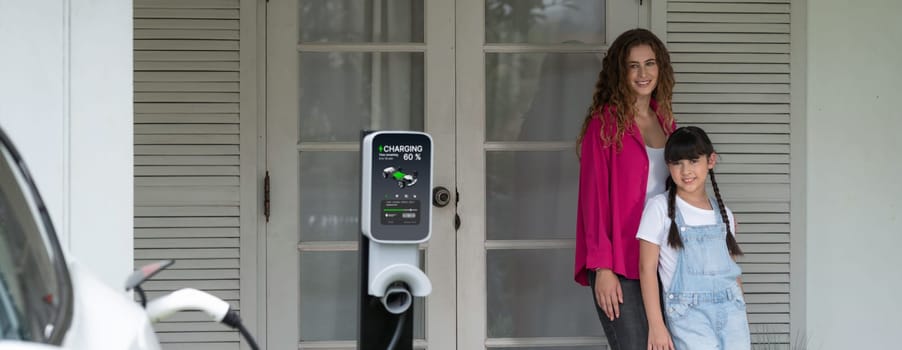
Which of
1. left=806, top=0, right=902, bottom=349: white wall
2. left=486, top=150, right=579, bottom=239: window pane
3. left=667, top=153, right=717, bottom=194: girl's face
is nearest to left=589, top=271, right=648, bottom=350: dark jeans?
left=667, top=153, right=717, bottom=194: girl's face

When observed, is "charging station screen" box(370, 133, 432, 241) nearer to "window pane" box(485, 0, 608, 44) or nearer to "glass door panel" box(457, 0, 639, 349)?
"glass door panel" box(457, 0, 639, 349)

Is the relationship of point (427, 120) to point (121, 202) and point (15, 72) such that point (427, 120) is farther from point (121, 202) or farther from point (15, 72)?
point (15, 72)

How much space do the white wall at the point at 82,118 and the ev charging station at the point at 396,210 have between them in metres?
0.57

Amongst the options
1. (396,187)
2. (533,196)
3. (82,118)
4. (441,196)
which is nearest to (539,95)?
(533,196)

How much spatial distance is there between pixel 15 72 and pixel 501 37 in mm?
2348

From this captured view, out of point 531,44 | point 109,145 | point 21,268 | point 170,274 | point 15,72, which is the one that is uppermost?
point 531,44

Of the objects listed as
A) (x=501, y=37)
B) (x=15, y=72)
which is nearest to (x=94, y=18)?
(x=15, y=72)

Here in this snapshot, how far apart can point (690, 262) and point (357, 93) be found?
1.56 meters

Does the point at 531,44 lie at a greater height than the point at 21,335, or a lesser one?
greater

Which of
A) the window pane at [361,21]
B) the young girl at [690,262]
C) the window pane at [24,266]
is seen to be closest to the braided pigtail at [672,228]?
the young girl at [690,262]

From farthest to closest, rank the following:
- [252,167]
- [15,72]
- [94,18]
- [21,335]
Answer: [252,167] → [94,18] → [15,72] → [21,335]

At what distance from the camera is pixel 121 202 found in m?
2.39

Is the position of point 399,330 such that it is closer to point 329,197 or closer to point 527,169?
point 329,197

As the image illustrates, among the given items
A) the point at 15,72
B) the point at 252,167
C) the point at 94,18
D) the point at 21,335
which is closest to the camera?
the point at 21,335
